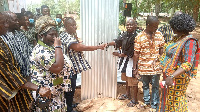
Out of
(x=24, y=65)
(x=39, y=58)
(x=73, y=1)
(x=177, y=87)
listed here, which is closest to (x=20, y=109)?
(x=39, y=58)

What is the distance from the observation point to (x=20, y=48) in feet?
10.1

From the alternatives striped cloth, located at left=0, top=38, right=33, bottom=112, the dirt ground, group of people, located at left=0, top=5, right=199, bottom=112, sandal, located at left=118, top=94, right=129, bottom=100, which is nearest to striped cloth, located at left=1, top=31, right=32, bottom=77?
group of people, located at left=0, top=5, right=199, bottom=112

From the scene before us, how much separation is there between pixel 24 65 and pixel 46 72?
1246mm

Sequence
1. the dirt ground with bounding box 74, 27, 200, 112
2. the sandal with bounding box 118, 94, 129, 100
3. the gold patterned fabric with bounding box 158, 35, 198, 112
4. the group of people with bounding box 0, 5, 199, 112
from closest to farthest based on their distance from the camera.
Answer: the group of people with bounding box 0, 5, 199, 112 < the gold patterned fabric with bounding box 158, 35, 198, 112 < the dirt ground with bounding box 74, 27, 200, 112 < the sandal with bounding box 118, 94, 129, 100

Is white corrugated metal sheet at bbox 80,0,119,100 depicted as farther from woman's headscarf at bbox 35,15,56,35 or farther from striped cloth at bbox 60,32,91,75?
woman's headscarf at bbox 35,15,56,35

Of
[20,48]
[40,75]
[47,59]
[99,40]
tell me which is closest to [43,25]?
[47,59]

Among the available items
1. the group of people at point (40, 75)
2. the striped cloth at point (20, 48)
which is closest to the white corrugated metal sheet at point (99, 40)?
the striped cloth at point (20, 48)

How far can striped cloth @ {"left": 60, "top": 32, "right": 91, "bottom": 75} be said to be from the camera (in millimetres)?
2941

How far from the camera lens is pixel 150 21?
304cm

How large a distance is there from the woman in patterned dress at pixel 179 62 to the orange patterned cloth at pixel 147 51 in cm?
64

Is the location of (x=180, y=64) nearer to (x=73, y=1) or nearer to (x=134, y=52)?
(x=134, y=52)

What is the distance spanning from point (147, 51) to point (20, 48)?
6.87 feet

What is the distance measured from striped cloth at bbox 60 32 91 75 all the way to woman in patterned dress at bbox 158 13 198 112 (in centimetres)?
131

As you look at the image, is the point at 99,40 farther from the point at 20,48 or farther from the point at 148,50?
the point at 20,48
